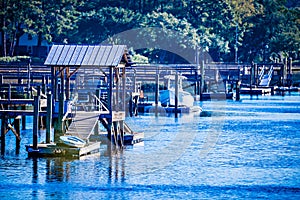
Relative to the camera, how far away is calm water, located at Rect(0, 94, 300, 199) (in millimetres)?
36375

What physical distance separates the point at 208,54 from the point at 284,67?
113 feet

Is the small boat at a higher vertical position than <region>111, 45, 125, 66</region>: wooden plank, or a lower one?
lower

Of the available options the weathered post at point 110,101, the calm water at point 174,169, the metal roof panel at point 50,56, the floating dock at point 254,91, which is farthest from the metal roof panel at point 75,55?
the floating dock at point 254,91

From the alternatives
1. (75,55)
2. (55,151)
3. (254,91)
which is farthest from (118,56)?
(254,91)

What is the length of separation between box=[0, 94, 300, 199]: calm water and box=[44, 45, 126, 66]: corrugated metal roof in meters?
4.24

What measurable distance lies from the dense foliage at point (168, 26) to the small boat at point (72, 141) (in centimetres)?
7251

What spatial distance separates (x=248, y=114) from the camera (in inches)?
2827

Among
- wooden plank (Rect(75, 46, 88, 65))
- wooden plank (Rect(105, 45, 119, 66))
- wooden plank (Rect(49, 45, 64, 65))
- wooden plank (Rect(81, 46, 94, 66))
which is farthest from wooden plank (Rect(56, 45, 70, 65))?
wooden plank (Rect(105, 45, 119, 66))

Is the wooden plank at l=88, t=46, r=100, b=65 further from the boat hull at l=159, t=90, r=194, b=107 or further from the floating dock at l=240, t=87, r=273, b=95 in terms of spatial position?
the floating dock at l=240, t=87, r=273, b=95

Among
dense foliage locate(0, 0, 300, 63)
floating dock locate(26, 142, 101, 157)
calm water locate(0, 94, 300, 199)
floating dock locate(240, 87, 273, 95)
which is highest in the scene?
dense foliage locate(0, 0, 300, 63)

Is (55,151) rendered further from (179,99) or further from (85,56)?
(179,99)

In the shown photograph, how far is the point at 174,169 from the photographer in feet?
137

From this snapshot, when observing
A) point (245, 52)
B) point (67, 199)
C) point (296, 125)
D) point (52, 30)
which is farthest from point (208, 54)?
point (67, 199)

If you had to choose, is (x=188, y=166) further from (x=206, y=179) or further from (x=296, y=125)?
(x=296, y=125)
